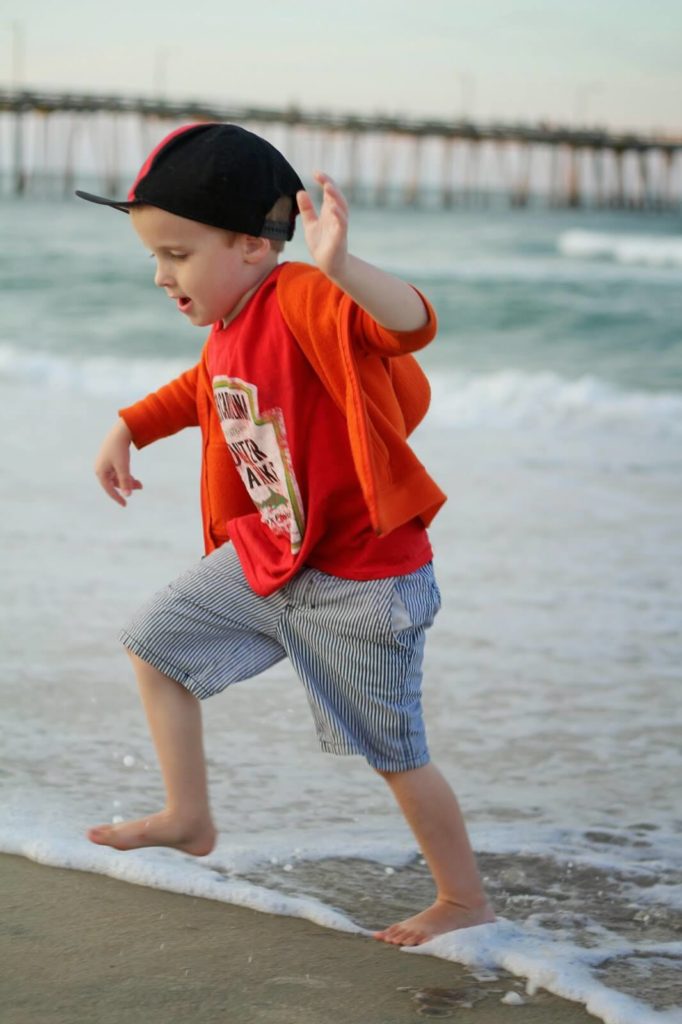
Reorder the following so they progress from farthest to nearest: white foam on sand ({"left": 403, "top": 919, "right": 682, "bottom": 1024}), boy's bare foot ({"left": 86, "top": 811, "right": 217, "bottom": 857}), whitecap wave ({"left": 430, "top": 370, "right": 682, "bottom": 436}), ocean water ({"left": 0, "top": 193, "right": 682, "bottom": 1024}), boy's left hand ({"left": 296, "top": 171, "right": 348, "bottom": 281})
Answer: whitecap wave ({"left": 430, "top": 370, "right": 682, "bottom": 436}), ocean water ({"left": 0, "top": 193, "right": 682, "bottom": 1024}), boy's bare foot ({"left": 86, "top": 811, "right": 217, "bottom": 857}), white foam on sand ({"left": 403, "top": 919, "right": 682, "bottom": 1024}), boy's left hand ({"left": 296, "top": 171, "right": 348, "bottom": 281})

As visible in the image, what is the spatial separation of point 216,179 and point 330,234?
297 mm

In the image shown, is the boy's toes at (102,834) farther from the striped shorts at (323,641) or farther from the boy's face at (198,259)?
the boy's face at (198,259)

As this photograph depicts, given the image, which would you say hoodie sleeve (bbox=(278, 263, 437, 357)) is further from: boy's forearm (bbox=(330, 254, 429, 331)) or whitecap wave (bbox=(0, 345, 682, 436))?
whitecap wave (bbox=(0, 345, 682, 436))

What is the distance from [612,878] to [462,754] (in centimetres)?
69

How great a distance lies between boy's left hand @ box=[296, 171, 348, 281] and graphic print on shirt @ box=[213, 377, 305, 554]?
321mm

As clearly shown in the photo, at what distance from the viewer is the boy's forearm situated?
6.30ft

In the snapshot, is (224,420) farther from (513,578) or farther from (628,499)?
(628,499)

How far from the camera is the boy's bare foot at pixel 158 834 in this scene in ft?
7.49

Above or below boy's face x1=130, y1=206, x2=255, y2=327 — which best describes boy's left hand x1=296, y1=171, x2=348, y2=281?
above

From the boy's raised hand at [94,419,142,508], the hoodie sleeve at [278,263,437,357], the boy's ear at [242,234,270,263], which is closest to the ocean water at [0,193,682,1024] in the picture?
the boy's raised hand at [94,419,142,508]

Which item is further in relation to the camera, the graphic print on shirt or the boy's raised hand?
the boy's raised hand

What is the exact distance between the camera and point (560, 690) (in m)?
3.71

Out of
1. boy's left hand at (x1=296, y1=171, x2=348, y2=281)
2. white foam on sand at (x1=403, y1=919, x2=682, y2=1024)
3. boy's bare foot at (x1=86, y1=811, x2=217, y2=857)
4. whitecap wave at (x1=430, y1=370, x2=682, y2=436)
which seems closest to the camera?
boy's left hand at (x1=296, y1=171, x2=348, y2=281)

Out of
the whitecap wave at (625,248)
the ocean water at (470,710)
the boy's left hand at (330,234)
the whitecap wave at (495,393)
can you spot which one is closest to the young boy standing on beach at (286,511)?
the boy's left hand at (330,234)
